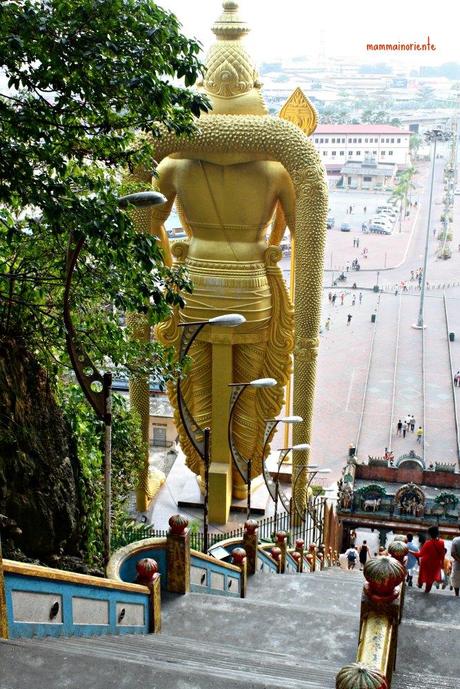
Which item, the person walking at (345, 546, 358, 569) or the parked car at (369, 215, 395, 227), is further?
the parked car at (369, 215, 395, 227)

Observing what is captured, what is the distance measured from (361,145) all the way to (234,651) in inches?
3315

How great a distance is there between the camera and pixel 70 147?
725 centimetres

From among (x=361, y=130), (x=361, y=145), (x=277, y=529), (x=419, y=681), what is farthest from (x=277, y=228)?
(x=361, y=145)

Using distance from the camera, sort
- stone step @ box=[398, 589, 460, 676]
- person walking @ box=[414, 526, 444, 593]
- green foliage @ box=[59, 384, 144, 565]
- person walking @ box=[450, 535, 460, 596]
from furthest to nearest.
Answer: person walking @ box=[414, 526, 444, 593] → person walking @ box=[450, 535, 460, 596] → green foliage @ box=[59, 384, 144, 565] → stone step @ box=[398, 589, 460, 676]

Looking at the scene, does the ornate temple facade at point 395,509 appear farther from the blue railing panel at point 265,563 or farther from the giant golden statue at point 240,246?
the blue railing panel at point 265,563

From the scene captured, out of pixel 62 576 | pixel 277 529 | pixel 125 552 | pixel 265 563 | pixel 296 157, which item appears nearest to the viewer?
pixel 62 576

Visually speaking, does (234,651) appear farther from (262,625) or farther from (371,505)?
(371,505)

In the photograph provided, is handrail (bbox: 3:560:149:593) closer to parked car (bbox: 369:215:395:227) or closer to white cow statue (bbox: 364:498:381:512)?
white cow statue (bbox: 364:498:381:512)

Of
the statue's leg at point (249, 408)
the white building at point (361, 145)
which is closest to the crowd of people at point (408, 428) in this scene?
the statue's leg at point (249, 408)

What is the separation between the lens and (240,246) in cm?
1509

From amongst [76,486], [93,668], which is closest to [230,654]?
[93,668]

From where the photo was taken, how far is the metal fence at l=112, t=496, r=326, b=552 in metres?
13.7

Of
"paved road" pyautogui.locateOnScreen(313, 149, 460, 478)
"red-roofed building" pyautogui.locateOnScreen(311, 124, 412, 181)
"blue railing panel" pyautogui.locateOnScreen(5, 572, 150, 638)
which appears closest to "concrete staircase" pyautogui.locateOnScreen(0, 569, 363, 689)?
"blue railing panel" pyautogui.locateOnScreen(5, 572, 150, 638)

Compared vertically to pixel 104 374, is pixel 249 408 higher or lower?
lower
